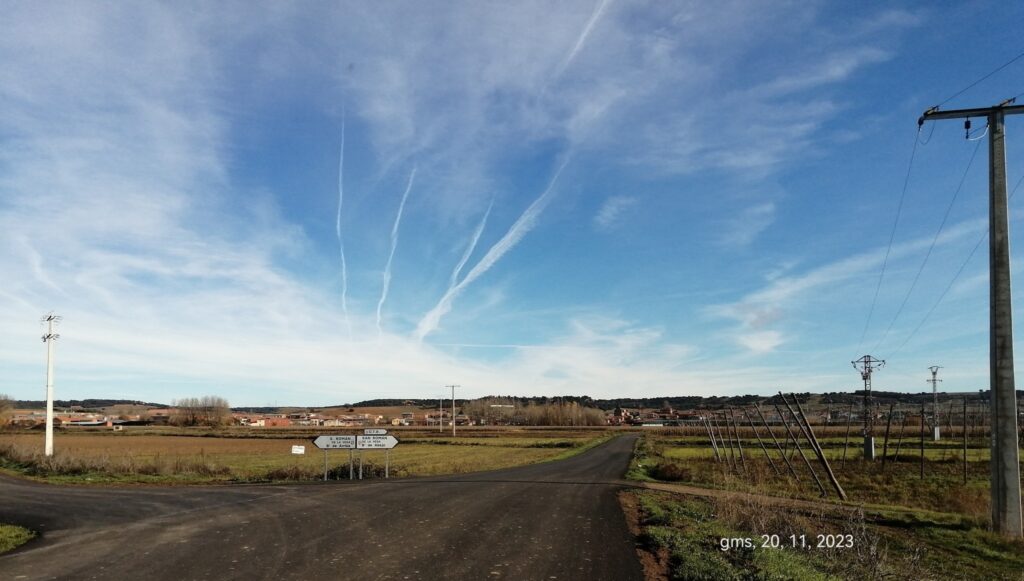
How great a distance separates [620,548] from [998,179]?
14809 mm

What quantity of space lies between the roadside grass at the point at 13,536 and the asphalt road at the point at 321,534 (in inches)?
17.1

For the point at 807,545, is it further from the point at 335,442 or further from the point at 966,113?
the point at 335,442

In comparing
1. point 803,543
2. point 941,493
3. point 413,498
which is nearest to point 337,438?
point 413,498

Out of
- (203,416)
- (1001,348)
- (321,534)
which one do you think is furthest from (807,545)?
(203,416)

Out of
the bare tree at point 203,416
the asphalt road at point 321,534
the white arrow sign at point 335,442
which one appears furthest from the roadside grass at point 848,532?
the bare tree at point 203,416

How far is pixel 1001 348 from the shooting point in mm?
16844

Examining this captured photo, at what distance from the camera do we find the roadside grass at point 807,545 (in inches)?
416

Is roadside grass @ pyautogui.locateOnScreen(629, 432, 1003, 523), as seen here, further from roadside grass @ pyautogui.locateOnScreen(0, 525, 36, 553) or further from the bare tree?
the bare tree

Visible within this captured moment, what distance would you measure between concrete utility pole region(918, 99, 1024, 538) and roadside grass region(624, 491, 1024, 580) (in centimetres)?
89

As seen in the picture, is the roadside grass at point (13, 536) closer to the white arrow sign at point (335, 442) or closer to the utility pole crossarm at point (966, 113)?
the white arrow sign at point (335, 442)

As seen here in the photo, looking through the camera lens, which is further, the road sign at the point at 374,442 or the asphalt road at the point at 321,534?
the road sign at the point at 374,442

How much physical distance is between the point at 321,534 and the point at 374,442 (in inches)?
629

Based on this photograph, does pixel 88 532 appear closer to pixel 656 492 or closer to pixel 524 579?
pixel 524 579

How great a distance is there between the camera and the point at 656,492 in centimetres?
2323
